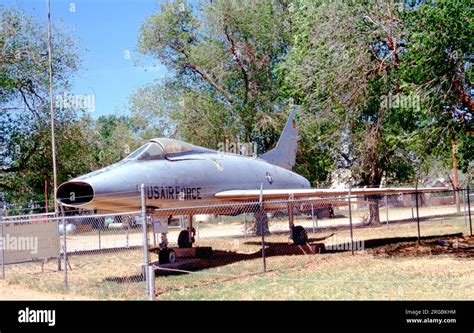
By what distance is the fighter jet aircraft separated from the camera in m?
12.8

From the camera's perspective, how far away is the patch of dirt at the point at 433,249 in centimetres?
1677

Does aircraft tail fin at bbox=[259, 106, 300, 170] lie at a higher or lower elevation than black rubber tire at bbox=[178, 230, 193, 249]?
higher

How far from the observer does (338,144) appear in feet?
69.0

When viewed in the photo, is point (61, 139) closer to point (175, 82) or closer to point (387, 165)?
point (175, 82)

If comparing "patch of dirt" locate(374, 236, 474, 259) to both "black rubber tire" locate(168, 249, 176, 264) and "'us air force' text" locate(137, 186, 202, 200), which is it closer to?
"'us air force' text" locate(137, 186, 202, 200)

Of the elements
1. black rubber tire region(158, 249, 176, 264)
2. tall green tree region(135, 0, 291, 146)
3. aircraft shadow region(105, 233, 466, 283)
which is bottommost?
aircraft shadow region(105, 233, 466, 283)

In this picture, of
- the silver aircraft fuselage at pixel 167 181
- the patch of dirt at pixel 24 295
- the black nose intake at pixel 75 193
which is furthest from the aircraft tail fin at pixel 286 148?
the patch of dirt at pixel 24 295

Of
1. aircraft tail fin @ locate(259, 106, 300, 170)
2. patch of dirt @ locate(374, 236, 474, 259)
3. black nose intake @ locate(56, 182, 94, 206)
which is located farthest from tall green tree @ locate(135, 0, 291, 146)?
black nose intake @ locate(56, 182, 94, 206)

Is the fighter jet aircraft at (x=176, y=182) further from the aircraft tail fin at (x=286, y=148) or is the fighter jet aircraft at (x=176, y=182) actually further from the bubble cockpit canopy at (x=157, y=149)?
the aircraft tail fin at (x=286, y=148)

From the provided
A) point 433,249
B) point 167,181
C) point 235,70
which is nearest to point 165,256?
point 167,181

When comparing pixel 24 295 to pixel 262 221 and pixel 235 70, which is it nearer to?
pixel 262 221

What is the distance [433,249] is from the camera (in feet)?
59.8

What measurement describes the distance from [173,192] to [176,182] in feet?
1.09
